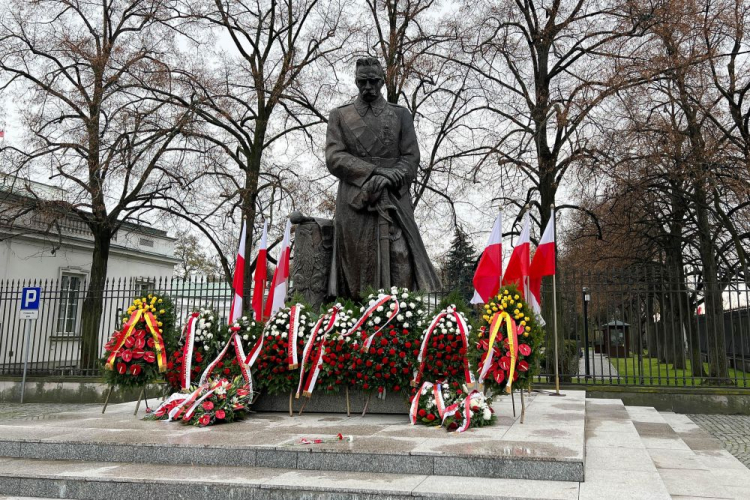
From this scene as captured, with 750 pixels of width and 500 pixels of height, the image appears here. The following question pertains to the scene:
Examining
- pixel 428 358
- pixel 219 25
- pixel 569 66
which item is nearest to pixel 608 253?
pixel 569 66

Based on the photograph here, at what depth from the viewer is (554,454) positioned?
4496mm

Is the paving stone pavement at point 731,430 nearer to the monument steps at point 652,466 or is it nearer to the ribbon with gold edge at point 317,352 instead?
the monument steps at point 652,466

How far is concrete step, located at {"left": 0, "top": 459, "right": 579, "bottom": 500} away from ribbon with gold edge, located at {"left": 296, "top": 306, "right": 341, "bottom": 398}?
5.41 feet

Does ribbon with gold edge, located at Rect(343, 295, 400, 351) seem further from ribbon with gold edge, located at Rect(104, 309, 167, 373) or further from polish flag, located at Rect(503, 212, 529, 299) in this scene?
polish flag, located at Rect(503, 212, 529, 299)

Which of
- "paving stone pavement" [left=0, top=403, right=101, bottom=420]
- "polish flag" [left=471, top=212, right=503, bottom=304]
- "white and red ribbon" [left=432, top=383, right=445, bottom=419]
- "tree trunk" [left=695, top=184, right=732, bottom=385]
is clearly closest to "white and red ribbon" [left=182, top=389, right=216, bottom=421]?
"white and red ribbon" [left=432, top=383, right=445, bottom=419]

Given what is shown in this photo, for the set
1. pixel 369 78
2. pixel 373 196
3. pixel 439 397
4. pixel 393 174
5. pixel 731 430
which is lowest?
pixel 731 430

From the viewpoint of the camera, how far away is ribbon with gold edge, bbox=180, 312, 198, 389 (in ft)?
22.7

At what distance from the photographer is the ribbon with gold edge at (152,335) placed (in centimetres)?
696

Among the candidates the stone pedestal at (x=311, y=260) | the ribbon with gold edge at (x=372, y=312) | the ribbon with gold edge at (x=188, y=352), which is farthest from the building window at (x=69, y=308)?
the ribbon with gold edge at (x=372, y=312)

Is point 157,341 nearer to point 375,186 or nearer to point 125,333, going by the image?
point 125,333

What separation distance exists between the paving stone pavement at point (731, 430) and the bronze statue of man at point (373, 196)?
162 inches

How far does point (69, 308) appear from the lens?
21.3 metres

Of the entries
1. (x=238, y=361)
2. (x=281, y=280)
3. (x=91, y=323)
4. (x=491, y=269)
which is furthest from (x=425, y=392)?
(x=91, y=323)

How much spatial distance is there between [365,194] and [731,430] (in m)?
6.86
